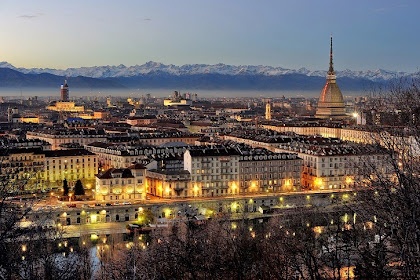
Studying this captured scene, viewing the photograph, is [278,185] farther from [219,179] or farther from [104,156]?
[104,156]

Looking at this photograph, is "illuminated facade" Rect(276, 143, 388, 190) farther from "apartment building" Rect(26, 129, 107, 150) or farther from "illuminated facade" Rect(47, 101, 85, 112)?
"illuminated facade" Rect(47, 101, 85, 112)

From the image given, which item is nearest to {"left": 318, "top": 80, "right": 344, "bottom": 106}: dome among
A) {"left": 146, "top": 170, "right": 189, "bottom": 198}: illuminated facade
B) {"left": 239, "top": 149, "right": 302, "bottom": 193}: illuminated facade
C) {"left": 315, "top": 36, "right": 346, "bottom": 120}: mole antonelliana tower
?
{"left": 315, "top": 36, "right": 346, "bottom": 120}: mole antonelliana tower

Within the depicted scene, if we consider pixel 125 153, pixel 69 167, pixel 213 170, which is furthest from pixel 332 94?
pixel 213 170

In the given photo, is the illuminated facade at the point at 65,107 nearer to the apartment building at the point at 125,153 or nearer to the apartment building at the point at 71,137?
the apartment building at the point at 71,137

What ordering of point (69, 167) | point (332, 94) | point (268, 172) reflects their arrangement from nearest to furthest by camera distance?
1. point (268, 172)
2. point (69, 167)
3. point (332, 94)

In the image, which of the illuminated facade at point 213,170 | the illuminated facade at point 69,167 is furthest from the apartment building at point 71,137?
the illuminated facade at point 213,170

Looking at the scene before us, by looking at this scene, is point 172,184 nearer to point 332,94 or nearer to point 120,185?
point 120,185

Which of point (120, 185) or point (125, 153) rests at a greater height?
point (125, 153)

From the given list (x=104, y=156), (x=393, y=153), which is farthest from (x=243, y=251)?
(x=104, y=156)
